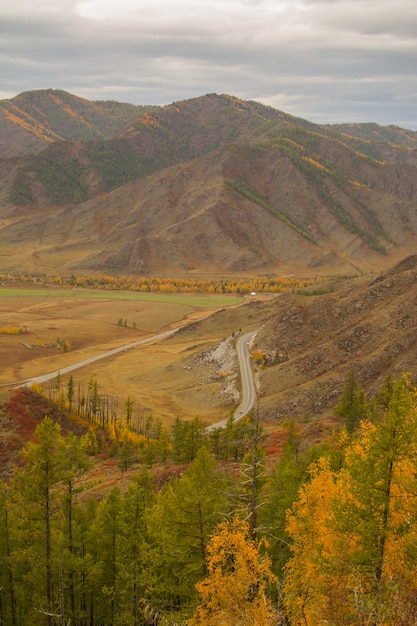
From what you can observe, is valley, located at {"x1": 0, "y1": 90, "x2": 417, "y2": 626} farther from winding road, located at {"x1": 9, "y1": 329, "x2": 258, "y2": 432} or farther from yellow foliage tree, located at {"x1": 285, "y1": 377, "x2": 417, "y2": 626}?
winding road, located at {"x1": 9, "y1": 329, "x2": 258, "y2": 432}

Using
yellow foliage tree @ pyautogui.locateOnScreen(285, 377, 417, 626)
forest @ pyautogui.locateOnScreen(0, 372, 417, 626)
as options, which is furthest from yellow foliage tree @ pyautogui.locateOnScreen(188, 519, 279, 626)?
yellow foliage tree @ pyautogui.locateOnScreen(285, 377, 417, 626)

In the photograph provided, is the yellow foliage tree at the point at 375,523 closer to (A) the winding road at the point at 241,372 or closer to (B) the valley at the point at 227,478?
(B) the valley at the point at 227,478

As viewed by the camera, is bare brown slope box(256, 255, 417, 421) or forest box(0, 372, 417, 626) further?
bare brown slope box(256, 255, 417, 421)

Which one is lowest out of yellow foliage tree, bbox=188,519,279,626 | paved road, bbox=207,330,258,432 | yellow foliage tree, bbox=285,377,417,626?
paved road, bbox=207,330,258,432

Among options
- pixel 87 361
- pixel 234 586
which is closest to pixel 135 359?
pixel 87 361

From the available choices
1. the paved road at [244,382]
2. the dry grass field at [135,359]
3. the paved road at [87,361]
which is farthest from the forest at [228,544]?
the paved road at [87,361]

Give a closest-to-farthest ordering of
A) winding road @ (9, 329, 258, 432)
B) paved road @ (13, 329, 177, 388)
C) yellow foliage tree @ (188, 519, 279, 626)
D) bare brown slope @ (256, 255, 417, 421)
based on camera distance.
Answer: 1. yellow foliage tree @ (188, 519, 279, 626)
2. bare brown slope @ (256, 255, 417, 421)
3. winding road @ (9, 329, 258, 432)
4. paved road @ (13, 329, 177, 388)

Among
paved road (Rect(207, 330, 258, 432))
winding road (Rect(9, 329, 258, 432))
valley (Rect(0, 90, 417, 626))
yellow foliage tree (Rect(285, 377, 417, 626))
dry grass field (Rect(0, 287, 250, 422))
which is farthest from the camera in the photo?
dry grass field (Rect(0, 287, 250, 422))
